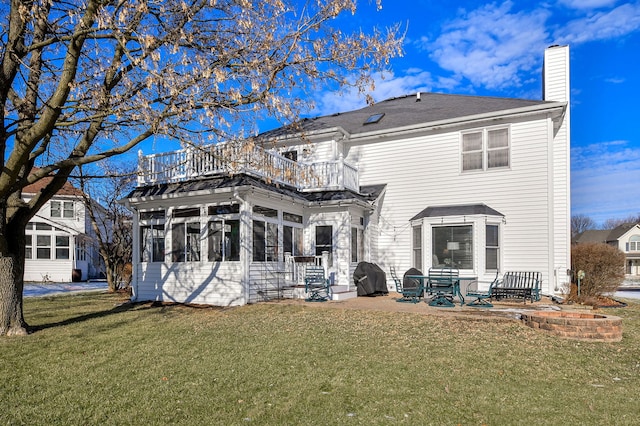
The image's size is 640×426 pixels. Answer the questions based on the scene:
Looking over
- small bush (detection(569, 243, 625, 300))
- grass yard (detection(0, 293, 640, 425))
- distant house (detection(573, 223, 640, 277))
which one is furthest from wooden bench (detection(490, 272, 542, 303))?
distant house (detection(573, 223, 640, 277))

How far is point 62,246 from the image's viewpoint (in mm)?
27109

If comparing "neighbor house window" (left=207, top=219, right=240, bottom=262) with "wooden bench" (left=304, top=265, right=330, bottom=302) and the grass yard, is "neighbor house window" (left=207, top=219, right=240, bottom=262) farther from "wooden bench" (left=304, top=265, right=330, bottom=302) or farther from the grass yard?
the grass yard

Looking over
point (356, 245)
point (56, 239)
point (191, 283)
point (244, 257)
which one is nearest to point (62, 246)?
point (56, 239)

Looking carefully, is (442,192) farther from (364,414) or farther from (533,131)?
(364,414)

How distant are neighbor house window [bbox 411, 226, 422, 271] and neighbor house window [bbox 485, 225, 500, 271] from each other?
7.24ft

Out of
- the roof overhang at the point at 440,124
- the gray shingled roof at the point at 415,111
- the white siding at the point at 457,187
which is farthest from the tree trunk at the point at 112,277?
the white siding at the point at 457,187

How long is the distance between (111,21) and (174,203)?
7.48m

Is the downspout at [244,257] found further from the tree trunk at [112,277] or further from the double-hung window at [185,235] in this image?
the tree trunk at [112,277]

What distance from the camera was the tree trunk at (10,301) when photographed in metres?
8.44

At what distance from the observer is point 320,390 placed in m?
4.99

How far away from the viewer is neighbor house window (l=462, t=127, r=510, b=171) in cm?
1473

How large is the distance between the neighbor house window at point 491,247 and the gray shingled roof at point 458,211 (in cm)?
52

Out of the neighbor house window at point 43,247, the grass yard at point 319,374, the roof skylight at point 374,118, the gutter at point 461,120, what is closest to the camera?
the grass yard at point 319,374

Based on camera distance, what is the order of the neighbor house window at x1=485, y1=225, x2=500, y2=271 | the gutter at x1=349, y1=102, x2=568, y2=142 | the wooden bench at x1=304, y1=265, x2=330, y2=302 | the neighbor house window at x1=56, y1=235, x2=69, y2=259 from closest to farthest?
1. the wooden bench at x1=304, y1=265, x2=330, y2=302
2. the gutter at x1=349, y1=102, x2=568, y2=142
3. the neighbor house window at x1=485, y1=225, x2=500, y2=271
4. the neighbor house window at x1=56, y1=235, x2=69, y2=259
